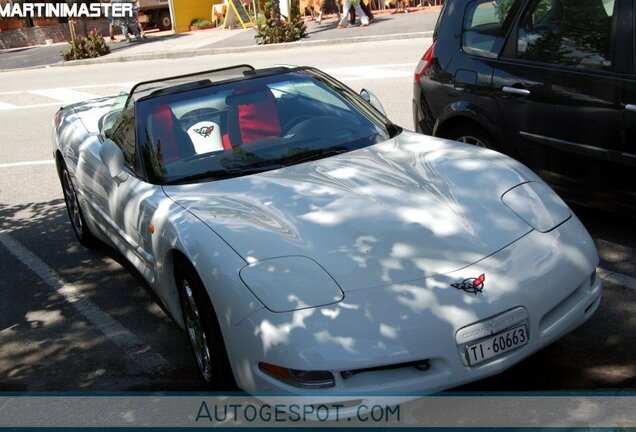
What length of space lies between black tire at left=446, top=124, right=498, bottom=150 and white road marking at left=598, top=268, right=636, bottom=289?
1.36m

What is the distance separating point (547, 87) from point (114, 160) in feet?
9.23

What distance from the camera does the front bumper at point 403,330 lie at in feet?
11.1

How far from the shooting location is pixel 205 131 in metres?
5.11

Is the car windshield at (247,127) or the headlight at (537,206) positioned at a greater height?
the car windshield at (247,127)

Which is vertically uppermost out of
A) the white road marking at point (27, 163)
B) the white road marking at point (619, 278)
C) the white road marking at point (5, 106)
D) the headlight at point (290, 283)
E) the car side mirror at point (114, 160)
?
the car side mirror at point (114, 160)

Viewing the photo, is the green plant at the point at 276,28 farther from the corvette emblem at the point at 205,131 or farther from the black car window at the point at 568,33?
the corvette emblem at the point at 205,131

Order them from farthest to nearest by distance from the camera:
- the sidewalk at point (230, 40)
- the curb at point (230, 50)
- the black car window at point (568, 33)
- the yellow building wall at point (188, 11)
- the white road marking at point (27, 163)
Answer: the yellow building wall at point (188, 11), the sidewalk at point (230, 40), the curb at point (230, 50), the white road marking at point (27, 163), the black car window at point (568, 33)

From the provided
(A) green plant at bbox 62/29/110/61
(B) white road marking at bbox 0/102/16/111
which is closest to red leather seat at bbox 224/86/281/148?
(B) white road marking at bbox 0/102/16/111

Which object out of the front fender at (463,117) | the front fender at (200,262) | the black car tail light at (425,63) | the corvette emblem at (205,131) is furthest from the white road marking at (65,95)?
the front fender at (200,262)

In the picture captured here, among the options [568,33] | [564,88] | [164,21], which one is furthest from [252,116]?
[164,21]

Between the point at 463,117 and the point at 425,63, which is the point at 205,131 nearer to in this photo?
the point at 463,117

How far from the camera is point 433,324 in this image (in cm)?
343

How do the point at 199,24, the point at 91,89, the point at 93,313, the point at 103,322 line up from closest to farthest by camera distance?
1. the point at 103,322
2. the point at 93,313
3. the point at 91,89
4. the point at 199,24

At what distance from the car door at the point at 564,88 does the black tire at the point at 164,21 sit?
27.2m
